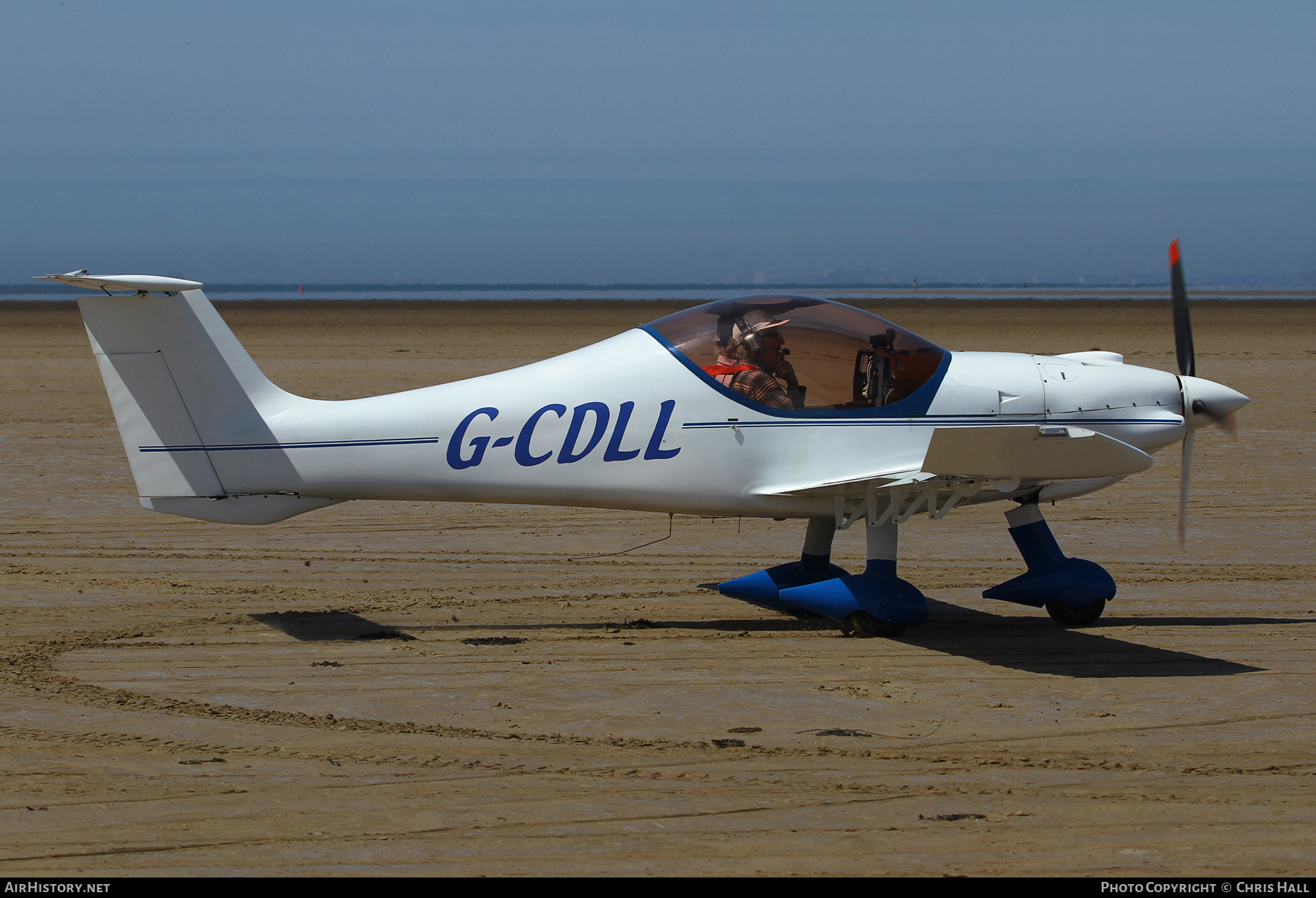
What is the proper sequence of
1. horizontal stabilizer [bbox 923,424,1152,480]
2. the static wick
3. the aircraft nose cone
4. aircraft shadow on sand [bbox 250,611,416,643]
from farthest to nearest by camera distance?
the static wick, the aircraft nose cone, aircraft shadow on sand [bbox 250,611,416,643], horizontal stabilizer [bbox 923,424,1152,480]

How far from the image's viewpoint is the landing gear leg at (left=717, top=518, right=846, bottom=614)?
29.3ft

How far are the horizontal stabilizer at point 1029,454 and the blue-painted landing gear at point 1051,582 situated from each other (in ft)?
3.55

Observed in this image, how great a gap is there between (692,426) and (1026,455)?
2100 millimetres

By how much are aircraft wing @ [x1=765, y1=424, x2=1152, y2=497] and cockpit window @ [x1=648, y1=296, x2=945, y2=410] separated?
2.73 ft

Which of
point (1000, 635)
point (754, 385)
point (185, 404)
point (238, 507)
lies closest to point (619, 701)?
point (754, 385)

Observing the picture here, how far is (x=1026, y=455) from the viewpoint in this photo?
7188mm

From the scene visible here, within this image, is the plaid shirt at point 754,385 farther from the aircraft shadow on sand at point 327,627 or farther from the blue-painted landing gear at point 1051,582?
the aircraft shadow on sand at point 327,627

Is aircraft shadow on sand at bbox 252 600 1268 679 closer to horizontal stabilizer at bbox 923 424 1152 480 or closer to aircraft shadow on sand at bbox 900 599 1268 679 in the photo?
aircraft shadow on sand at bbox 900 599 1268 679

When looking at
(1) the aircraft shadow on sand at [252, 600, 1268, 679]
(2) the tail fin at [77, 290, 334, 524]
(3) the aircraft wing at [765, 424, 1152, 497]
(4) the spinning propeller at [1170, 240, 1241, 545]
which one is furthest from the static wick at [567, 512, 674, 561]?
(4) the spinning propeller at [1170, 240, 1241, 545]

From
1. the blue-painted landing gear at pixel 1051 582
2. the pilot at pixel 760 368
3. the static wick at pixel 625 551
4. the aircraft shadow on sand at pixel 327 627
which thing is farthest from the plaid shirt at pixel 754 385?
the aircraft shadow on sand at pixel 327 627

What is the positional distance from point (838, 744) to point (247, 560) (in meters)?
6.06

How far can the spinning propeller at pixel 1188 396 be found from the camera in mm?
8367

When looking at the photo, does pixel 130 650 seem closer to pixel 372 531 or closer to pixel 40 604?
pixel 40 604
